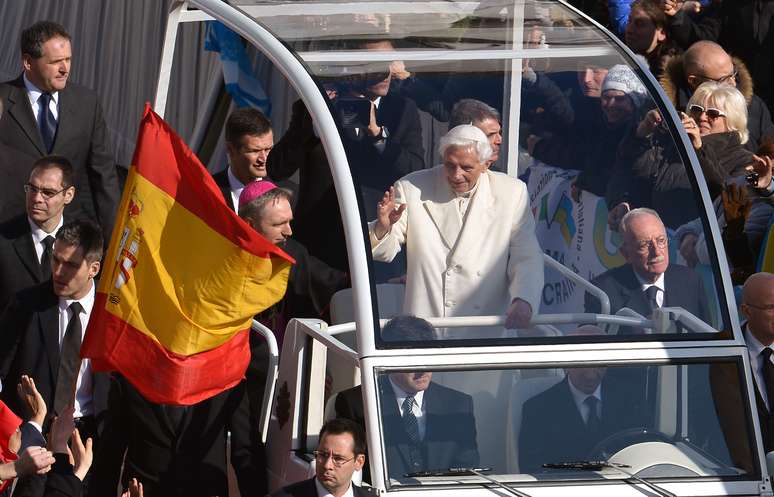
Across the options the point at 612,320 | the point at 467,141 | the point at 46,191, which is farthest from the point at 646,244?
the point at 46,191

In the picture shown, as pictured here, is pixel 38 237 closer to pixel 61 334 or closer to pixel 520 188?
pixel 61 334

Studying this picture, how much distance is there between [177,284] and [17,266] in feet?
5.59

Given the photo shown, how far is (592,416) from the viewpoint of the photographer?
7465 millimetres

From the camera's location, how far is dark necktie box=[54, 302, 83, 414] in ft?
27.3

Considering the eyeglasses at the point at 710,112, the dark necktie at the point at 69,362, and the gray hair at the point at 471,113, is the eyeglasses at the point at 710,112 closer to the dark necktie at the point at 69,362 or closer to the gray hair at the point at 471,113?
the gray hair at the point at 471,113

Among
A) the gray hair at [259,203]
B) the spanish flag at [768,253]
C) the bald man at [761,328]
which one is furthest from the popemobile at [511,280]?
the spanish flag at [768,253]

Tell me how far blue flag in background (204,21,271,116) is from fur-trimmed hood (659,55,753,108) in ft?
8.69

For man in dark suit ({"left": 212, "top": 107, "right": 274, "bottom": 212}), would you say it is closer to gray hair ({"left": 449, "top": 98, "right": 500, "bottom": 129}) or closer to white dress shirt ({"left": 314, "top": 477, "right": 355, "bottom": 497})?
gray hair ({"left": 449, "top": 98, "right": 500, "bottom": 129})

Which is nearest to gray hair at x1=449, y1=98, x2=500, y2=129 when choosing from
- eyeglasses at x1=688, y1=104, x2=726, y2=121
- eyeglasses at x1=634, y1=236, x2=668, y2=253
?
eyeglasses at x1=634, y1=236, x2=668, y2=253

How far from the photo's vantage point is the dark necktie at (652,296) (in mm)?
7762

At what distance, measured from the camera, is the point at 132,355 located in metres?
7.88

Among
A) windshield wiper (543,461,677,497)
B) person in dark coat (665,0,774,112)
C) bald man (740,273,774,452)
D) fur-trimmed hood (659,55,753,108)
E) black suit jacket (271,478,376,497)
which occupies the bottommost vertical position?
black suit jacket (271,478,376,497)

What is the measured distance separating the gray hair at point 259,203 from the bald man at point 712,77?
3.55 meters

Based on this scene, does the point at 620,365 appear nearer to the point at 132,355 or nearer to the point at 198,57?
the point at 132,355
